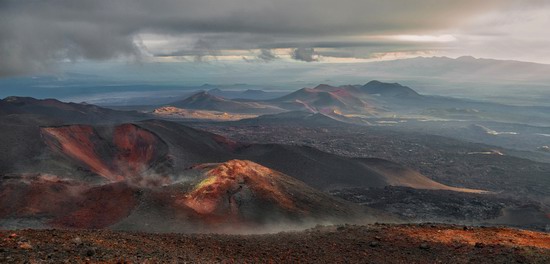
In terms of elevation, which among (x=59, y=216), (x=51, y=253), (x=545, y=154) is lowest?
(x=545, y=154)

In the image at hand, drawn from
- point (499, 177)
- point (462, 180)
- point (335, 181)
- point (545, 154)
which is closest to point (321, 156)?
point (335, 181)

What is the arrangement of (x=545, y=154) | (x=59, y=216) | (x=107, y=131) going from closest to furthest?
1. (x=59, y=216)
2. (x=107, y=131)
3. (x=545, y=154)

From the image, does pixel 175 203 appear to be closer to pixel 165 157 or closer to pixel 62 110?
pixel 165 157

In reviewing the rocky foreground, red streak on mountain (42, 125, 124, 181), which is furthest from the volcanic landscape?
red streak on mountain (42, 125, 124, 181)

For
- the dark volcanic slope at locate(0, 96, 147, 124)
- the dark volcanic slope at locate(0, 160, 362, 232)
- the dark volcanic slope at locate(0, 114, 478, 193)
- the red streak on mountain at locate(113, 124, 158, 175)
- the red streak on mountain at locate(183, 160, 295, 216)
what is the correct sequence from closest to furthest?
the dark volcanic slope at locate(0, 160, 362, 232) → the red streak on mountain at locate(183, 160, 295, 216) → the dark volcanic slope at locate(0, 114, 478, 193) → the red streak on mountain at locate(113, 124, 158, 175) → the dark volcanic slope at locate(0, 96, 147, 124)

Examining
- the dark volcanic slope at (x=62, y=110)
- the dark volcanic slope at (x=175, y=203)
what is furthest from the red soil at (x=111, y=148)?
the dark volcanic slope at (x=62, y=110)

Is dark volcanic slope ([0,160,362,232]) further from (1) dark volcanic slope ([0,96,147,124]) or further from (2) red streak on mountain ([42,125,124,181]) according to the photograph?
(1) dark volcanic slope ([0,96,147,124])

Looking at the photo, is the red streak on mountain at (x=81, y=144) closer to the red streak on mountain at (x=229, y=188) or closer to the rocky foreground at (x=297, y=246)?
the red streak on mountain at (x=229, y=188)

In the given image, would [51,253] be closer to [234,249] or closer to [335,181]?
[234,249]

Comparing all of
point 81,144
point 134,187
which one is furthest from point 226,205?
point 81,144
